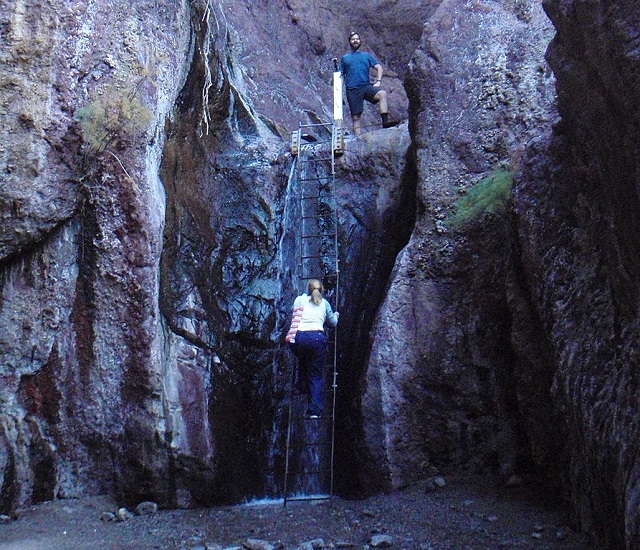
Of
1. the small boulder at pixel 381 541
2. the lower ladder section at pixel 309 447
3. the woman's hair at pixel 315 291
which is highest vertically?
the woman's hair at pixel 315 291

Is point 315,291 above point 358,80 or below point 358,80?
below

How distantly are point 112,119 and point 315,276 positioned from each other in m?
3.22

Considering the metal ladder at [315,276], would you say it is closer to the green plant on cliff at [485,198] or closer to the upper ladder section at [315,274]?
the upper ladder section at [315,274]

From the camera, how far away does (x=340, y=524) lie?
719 cm

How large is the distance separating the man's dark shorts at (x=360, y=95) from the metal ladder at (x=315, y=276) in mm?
830

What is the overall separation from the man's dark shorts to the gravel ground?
6071mm

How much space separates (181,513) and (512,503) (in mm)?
3369

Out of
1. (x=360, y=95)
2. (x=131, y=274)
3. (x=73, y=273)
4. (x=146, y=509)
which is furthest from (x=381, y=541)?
(x=360, y=95)

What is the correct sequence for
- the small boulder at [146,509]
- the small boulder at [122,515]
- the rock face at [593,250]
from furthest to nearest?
the small boulder at [146,509], the small boulder at [122,515], the rock face at [593,250]

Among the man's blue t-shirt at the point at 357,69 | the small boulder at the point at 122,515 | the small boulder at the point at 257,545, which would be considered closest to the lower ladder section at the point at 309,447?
the small boulder at the point at 122,515

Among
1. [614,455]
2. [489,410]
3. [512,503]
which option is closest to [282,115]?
[489,410]

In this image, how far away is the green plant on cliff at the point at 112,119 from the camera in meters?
8.64

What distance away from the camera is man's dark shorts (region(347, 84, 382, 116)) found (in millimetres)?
11594

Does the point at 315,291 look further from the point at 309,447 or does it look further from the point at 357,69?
the point at 357,69
